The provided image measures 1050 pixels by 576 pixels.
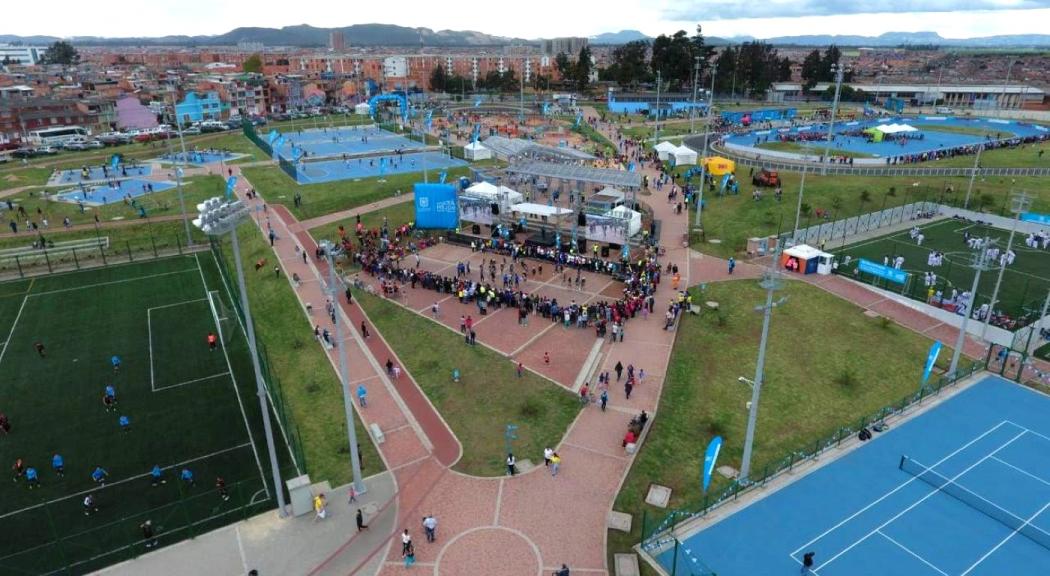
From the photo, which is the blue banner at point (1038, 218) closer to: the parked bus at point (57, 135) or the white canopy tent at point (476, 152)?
the white canopy tent at point (476, 152)

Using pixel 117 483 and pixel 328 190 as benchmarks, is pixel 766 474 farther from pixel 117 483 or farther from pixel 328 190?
pixel 328 190

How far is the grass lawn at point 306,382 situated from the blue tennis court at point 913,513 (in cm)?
1237

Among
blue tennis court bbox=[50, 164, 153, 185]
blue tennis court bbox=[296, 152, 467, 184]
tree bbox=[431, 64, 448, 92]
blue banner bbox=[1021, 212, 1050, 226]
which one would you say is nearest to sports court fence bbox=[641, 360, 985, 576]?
blue banner bbox=[1021, 212, 1050, 226]

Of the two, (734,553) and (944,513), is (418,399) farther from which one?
(944,513)

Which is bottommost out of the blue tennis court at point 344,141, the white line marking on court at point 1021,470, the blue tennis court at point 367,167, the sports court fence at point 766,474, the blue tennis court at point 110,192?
the white line marking on court at point 1021,470

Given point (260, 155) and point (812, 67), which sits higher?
point (812, 67)

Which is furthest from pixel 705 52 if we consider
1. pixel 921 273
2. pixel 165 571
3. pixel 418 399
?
pixel 165 571

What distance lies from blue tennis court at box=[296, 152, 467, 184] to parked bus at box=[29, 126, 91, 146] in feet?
165

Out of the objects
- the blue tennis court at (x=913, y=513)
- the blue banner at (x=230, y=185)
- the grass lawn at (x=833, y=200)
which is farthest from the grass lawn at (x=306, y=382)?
the grass lawn at (x=833, y=200)

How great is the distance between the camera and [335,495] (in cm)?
2173

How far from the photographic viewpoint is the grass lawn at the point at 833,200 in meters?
48.8

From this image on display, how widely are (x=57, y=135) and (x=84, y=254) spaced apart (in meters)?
72.3

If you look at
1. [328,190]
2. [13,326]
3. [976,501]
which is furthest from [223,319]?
[976,501]

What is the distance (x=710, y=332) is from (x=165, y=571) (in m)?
26.1
